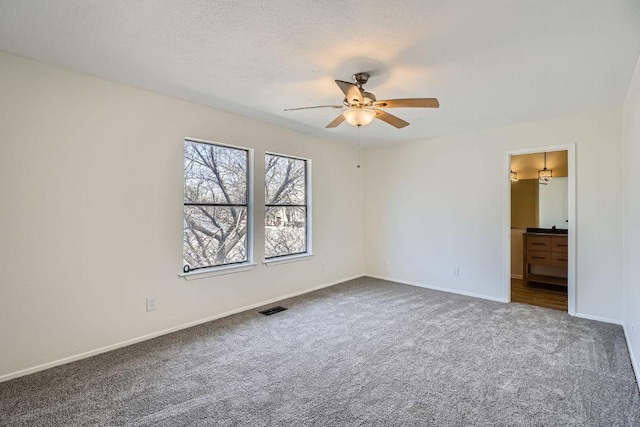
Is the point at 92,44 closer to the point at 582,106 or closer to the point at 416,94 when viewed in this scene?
the point at 416,94

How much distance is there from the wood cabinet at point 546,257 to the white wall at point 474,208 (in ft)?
4.38

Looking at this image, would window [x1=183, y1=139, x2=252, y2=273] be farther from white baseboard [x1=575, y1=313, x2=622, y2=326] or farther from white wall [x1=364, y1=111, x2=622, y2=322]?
white baseboard [x1=575, y1=313, x2=622, y2=326]

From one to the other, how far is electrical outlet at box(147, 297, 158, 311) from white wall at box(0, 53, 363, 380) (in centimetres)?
5

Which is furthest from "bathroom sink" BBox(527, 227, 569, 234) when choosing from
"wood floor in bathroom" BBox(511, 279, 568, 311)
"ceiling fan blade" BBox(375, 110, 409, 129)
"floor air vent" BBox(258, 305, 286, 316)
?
"floor air vent" BBox(258, 305, 286, 316)

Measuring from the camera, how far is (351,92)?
2.38m

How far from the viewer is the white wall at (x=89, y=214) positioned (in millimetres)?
2414

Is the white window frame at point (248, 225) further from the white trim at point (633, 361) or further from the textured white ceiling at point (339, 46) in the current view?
the white trim at point (633, 361)

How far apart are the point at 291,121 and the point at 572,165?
3471 mm

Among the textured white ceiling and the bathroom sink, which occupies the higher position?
the textured white ceiling

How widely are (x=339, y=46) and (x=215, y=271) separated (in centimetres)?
269

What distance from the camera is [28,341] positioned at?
246 centimetres

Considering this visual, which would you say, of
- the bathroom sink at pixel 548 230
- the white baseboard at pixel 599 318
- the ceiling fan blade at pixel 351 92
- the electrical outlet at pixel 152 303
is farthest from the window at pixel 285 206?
the bathroom sink at pixel 548 230

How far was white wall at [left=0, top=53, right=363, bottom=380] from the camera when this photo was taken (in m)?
2.41

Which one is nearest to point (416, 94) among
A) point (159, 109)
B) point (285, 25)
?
point (285, 25)
